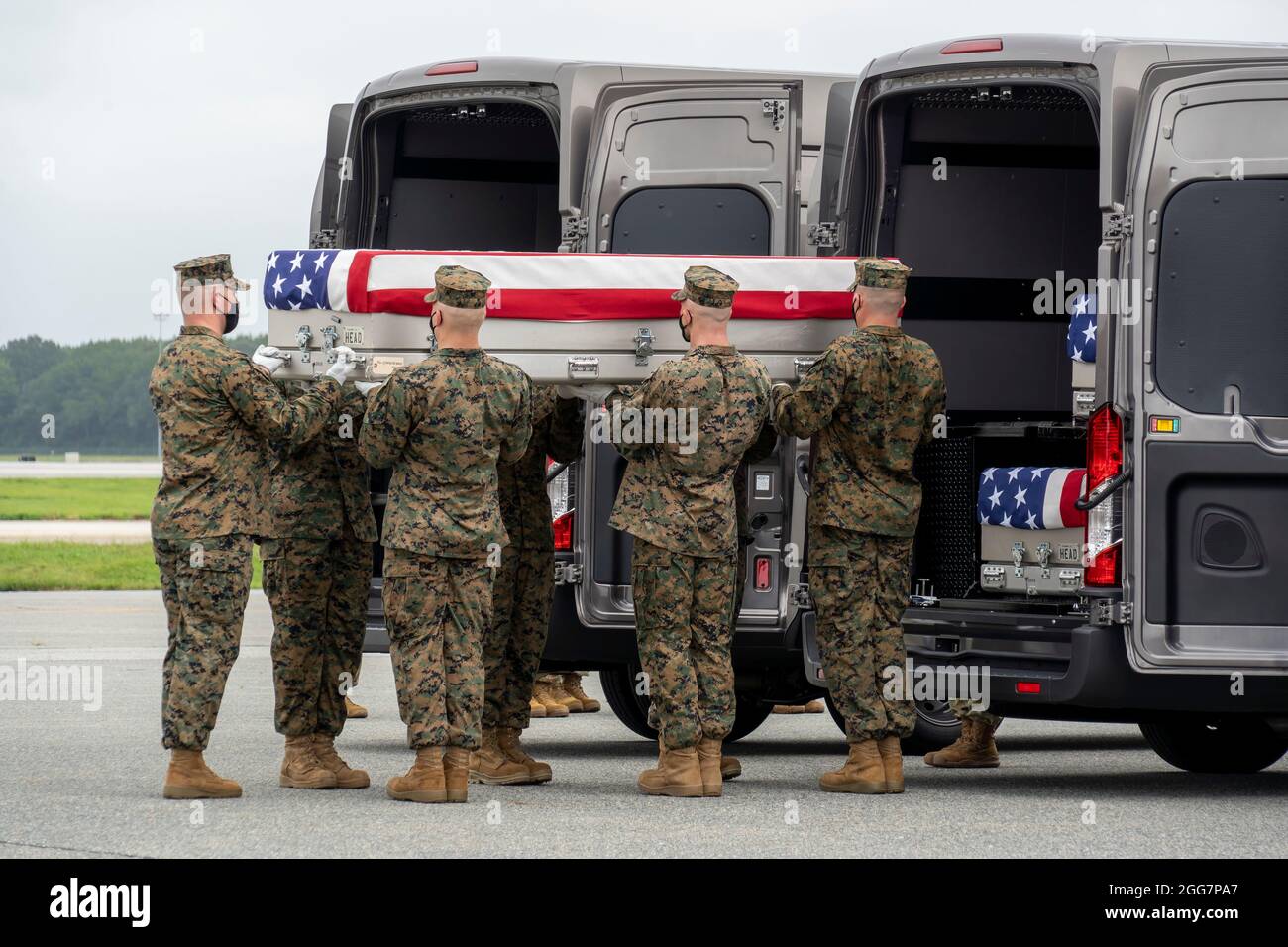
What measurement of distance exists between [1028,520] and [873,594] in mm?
629

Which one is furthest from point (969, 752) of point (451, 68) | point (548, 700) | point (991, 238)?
point (451, 68)

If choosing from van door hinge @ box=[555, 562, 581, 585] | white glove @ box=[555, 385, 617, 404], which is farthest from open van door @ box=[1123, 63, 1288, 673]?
van door hinge @ box=[555, 562, 581, 585]

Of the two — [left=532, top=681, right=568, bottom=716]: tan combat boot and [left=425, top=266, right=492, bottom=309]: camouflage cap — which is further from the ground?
[left=425, top=266, right=492, bottom=309]: camouflage cap

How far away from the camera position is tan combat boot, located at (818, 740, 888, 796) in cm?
764

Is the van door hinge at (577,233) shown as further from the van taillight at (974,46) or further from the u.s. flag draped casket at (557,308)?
the van taillight at (974,46)

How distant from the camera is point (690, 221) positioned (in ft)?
29.5

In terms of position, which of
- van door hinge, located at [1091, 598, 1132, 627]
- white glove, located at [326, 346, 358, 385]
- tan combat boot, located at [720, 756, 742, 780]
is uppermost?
white glove, located at [326, 346, 358, 385]

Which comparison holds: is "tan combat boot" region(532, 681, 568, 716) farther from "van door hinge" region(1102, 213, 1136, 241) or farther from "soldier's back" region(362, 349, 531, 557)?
"van door hinge" region(1102, 213, 1136, 241)

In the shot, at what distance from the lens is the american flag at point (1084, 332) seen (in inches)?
286

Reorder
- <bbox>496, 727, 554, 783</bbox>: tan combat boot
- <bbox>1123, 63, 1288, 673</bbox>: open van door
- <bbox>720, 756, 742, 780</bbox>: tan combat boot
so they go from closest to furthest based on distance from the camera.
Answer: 1. <bbox>1123, 63, 1288, 673</bbox>: open van door
2. <bbox>496, 727, 554, 783</bbox>: tan combat boot
3. <bbox>720, 756, 742, 780</bbox>: tan combat boot

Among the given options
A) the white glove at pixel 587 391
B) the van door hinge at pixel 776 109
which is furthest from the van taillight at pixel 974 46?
the white glove at pixel 587 391

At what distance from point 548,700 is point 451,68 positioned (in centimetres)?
358

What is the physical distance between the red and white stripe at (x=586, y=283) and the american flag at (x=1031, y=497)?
87cm

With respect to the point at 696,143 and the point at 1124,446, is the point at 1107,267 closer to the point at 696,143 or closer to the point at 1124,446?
the point at 1124,446
